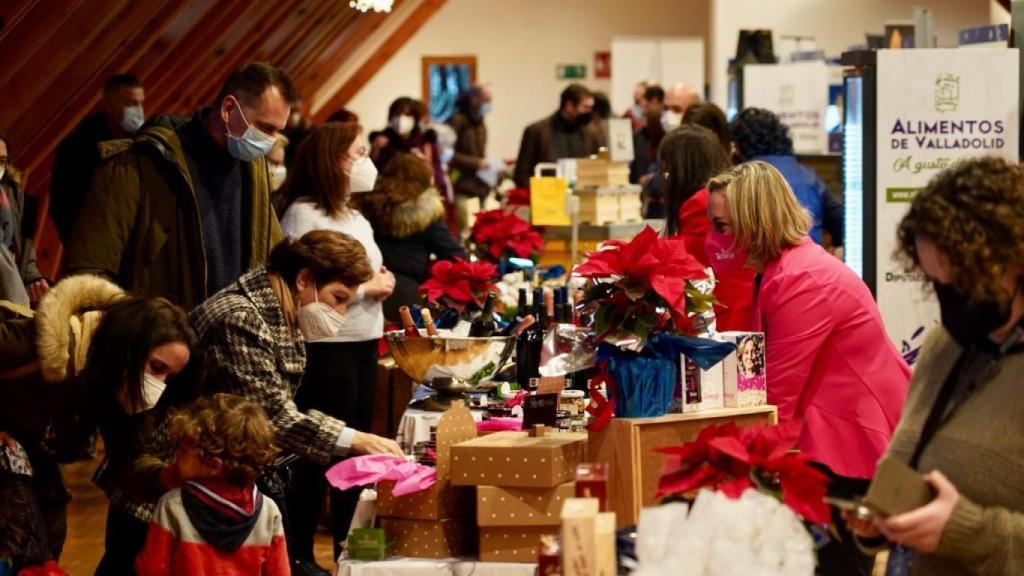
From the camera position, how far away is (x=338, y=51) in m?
15.6

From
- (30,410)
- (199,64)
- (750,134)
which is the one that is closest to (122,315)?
(30,410)

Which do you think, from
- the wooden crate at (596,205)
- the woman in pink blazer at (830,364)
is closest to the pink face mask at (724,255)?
the woman in pink blazer at (830,364)

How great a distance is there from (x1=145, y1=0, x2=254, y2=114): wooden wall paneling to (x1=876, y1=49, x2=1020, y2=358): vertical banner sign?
3851mm

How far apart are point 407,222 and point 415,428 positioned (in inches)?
97.4

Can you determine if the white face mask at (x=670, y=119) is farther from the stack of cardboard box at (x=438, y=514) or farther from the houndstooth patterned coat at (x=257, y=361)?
the stack of cardboard box at (x=438, y=514)

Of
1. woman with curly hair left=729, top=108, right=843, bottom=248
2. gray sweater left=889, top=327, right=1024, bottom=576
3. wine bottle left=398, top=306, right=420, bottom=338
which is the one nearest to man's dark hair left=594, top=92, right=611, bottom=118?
woman with curly hair left=729, top=108, right=843, bottom=248

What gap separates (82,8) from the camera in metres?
6.45

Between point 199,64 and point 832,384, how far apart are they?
6707mm

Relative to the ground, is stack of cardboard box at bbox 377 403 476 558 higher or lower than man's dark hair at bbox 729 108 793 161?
lower

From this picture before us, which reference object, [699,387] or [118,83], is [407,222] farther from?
[699,387]

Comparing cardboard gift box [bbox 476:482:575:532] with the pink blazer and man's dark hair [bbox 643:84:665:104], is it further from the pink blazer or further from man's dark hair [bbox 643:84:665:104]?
man's dark hair [bbox 643:84:665:104]

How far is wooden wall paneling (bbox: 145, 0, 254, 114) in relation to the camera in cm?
878

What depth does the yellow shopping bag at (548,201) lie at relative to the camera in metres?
7.49

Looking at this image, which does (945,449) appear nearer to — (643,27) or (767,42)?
(767,42)
